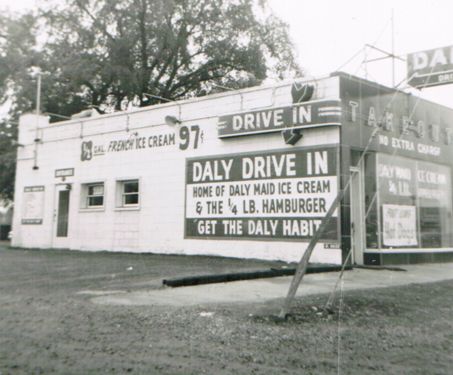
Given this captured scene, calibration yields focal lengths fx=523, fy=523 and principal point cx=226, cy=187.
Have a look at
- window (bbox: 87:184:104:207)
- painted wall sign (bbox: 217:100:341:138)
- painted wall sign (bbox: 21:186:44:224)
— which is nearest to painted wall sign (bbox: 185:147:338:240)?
painted wall sign (bbox: 217:100:341:138)

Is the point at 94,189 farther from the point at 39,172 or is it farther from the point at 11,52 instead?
the point at 11,52

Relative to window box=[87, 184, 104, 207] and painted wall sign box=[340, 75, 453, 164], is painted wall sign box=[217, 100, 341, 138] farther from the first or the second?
window box=[87, 184, 104, 207]

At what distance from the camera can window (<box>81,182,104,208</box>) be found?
60.6ft

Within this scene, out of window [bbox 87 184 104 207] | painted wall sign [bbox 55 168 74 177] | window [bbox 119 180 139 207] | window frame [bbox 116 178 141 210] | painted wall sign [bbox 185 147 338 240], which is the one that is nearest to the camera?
painted wall sign [bbox 185 147 338 240]

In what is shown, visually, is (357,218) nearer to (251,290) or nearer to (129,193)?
(251,290)

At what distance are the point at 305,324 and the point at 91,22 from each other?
26.2 metres

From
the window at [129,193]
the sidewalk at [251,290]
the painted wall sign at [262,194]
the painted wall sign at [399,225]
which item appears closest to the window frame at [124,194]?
the window at [129,193]

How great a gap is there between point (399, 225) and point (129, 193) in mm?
8691

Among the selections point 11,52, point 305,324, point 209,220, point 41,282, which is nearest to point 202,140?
point 209,220

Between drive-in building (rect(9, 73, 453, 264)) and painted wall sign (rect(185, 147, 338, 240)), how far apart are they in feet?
0.10

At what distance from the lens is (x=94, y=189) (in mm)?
18797

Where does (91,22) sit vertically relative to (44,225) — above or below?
above

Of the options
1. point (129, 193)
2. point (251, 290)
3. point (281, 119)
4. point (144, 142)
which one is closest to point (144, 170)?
point (144, 142)

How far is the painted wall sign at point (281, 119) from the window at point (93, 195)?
5.76m
